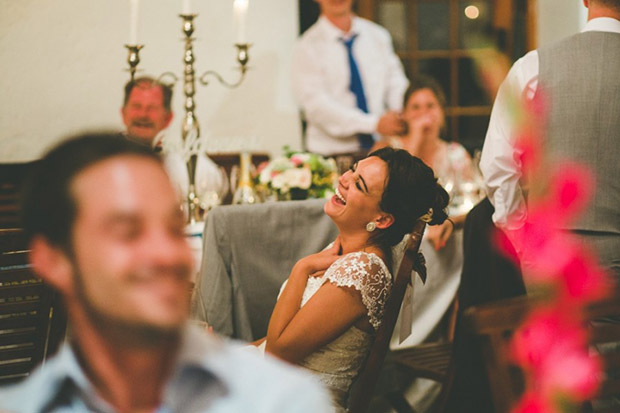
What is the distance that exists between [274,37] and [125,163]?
4.61 metres

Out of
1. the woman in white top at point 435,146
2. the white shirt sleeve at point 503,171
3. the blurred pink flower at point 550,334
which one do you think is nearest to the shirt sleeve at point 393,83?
the woman in white top at point 435,146

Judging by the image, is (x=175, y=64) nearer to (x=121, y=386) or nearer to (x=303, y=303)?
(x=303, y=303)

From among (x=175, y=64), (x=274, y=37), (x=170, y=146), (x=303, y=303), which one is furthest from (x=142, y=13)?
(x=303, y=303)

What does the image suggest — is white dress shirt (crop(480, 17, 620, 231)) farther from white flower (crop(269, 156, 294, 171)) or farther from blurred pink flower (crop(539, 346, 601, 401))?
blurred pink flower (crop(539, 346, 601, 401))

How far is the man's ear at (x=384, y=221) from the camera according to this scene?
1.99 m

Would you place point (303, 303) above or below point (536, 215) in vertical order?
below

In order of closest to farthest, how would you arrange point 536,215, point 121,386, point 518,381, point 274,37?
point 536,215, point 121,386, point 518,381, point 274,37

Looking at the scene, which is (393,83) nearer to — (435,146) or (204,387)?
(435,146)

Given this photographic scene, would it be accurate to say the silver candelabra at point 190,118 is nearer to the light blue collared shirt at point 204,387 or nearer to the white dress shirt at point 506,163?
the white dress shirt at point 506,163

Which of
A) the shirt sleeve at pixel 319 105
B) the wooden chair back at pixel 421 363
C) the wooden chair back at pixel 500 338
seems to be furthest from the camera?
the shirt sleeve at pixel 319 105

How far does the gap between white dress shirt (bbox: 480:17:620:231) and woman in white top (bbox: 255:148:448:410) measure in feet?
1.28

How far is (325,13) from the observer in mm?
4691

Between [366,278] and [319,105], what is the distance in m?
2.78

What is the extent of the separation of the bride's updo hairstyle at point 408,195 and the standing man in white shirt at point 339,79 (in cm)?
248
